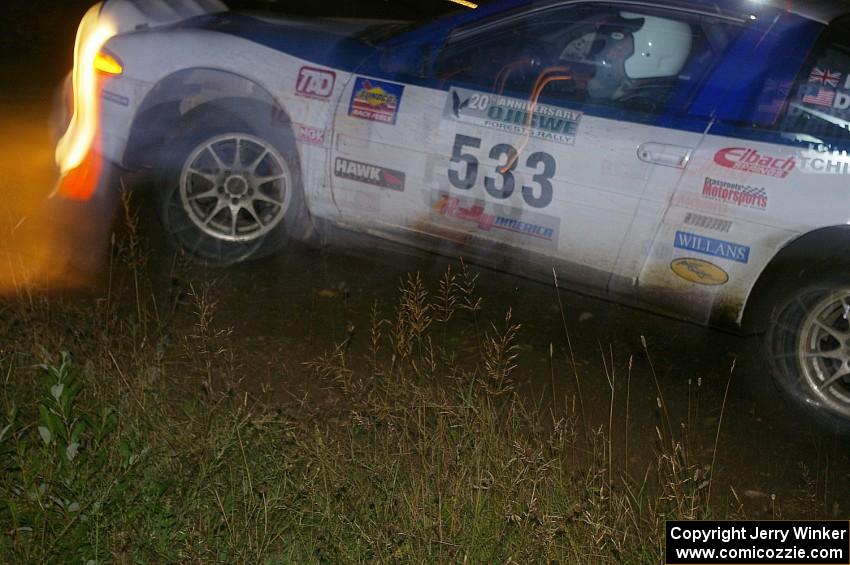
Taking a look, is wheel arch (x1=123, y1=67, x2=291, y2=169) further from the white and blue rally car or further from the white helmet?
the white helmet

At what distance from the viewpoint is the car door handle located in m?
5.29

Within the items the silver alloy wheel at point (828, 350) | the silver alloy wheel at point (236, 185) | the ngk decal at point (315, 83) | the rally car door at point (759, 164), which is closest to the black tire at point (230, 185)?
the silver alloy wheel at point (236, 185)

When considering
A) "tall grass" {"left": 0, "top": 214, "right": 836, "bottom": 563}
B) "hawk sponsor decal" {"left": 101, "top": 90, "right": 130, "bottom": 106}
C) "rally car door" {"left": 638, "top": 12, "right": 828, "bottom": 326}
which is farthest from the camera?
"hawk sponsor decal" {"left": 101, "top": 90, "right": 130, "bottom": 106}

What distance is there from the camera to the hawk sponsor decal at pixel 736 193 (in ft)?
17.0

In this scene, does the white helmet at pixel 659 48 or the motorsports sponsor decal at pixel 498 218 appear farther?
the motorsports sponsor decal at pixel 498 218

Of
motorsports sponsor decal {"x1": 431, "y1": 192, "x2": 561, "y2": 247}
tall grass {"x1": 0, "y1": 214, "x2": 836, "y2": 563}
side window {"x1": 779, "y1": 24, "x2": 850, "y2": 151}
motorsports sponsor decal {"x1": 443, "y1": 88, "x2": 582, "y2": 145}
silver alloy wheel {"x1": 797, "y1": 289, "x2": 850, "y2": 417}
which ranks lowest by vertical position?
tall grass {"x1": 0, "y1": 214, "x2": 836, "y2": 563}

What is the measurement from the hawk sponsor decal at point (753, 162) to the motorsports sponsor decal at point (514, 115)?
2.27 feet

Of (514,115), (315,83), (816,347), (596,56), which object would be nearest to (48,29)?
(315,83)

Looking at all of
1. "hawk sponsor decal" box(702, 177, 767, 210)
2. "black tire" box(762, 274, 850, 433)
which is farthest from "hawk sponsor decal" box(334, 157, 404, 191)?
"black tire" box(762, 274, 850, 433)

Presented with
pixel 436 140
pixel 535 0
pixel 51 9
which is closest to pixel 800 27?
pixel 535 0

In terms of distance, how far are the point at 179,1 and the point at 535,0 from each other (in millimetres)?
2229

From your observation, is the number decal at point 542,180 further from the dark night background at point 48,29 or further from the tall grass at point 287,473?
the dark night background at point 48,29

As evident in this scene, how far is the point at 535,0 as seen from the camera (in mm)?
5754

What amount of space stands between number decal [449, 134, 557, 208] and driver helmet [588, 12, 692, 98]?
1.37 ft
